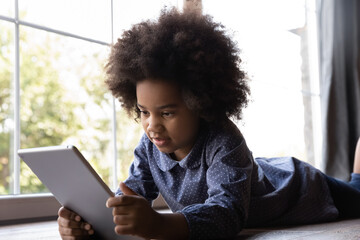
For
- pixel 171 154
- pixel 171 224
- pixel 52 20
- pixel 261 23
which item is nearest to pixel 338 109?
pixel 261 23

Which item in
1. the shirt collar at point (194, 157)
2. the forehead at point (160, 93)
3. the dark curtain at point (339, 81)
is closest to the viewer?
the forehead at point (160, 93)

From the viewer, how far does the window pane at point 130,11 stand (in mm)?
2043

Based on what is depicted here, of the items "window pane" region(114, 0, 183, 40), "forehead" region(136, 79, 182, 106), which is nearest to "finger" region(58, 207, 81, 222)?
"forehead" region(136, 79, 182, 106)

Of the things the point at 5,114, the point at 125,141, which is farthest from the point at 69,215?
the point at 5,114

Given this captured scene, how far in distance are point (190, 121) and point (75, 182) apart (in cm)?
34

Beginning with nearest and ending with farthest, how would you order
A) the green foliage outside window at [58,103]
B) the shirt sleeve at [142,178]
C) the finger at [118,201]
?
1. the finger at [118,201]
2. the shirt sleeve at [142,178]
3. the green foliage outside window at [58,103]

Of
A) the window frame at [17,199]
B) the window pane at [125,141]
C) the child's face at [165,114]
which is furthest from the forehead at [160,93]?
the window pane at [125,141]

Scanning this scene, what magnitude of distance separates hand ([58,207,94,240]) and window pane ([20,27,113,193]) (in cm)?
343

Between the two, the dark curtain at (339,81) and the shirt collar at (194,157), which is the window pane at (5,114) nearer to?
the dark curtain at (339,81)

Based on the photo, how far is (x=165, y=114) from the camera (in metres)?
1.05

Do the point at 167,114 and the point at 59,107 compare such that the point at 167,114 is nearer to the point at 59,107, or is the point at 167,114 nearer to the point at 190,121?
the point at 190,121

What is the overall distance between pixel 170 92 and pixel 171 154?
23 centimetres

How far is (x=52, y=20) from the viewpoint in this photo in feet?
7.52

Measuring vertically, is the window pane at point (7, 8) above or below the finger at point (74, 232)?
above
